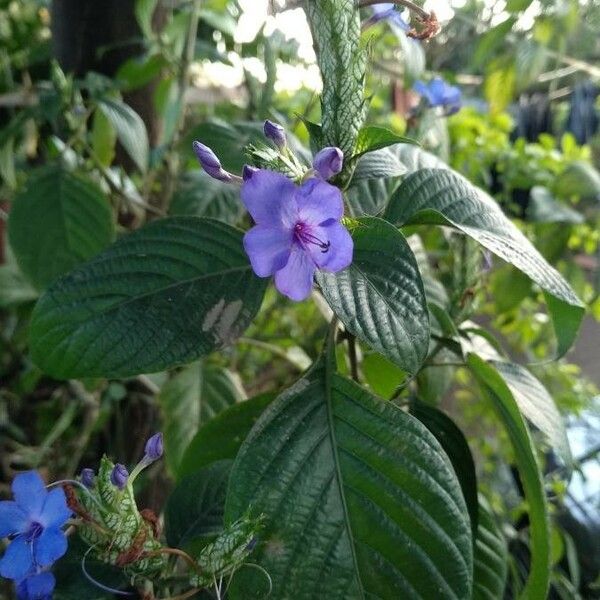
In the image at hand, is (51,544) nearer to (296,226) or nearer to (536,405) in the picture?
(296,226)

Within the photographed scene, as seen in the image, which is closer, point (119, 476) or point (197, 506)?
point (119, 476)

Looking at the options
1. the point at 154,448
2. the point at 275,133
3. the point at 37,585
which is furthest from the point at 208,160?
the point at 37,585

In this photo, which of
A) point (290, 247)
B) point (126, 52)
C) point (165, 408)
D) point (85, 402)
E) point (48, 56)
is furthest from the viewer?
point (48, 56)

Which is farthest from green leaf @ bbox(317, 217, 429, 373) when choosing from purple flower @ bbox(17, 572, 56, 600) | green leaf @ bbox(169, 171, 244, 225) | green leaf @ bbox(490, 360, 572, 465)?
green leaf @ bbox(169, 171, 244, 225)

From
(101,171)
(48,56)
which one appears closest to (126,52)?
(48,56)

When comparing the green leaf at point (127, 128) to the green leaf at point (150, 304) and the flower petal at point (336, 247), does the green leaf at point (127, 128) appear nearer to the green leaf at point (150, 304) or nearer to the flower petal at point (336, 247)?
the green leaf at point (150, 304)

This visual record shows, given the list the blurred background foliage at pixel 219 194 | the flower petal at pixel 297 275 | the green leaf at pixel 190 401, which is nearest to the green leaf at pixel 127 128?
the blurred background foliage at pixel 219 194

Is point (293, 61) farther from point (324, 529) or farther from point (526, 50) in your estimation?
point (324, 529)
